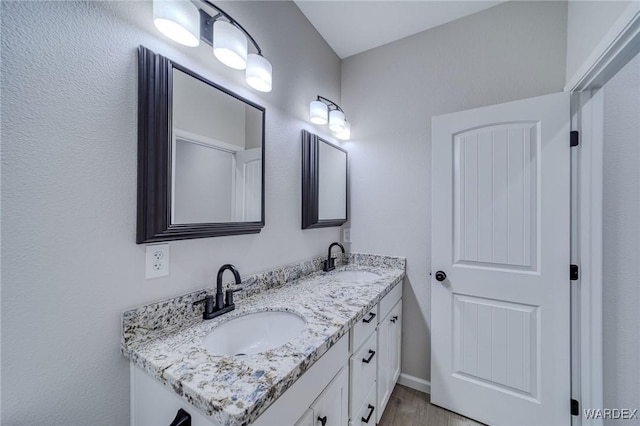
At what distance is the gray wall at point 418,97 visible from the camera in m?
1.54

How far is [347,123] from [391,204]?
2.60 feet

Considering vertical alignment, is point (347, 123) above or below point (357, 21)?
below

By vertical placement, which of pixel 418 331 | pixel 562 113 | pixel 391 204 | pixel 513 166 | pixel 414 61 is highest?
pixel 414 61

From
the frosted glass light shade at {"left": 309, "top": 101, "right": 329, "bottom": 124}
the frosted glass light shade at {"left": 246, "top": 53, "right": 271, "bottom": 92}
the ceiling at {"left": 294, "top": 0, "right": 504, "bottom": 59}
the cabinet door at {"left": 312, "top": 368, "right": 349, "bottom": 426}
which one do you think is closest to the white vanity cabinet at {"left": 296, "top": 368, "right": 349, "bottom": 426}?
the cabinet door at {"left": 312, "top": 368, "right": 349, "bottom": 426}

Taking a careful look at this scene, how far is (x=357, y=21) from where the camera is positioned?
1784mm

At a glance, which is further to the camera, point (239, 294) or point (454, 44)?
point (454, 44)

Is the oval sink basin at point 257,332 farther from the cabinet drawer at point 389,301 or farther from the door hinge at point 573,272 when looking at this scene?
the door hinge at point 573,272

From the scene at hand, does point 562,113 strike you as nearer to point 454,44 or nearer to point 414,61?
point 454,44

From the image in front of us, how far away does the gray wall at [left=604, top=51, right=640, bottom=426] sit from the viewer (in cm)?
110

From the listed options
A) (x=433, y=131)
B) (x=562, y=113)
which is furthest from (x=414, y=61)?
(x=562, y=113)

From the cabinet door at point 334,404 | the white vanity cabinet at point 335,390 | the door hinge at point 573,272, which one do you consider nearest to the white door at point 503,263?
the door hinge at point 573,272

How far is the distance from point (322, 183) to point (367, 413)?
1.40 metres

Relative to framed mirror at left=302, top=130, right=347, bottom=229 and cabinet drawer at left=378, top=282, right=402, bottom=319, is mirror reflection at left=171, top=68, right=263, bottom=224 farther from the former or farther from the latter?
cabinet drawer at left=378, top=282, right=402, bottom=319

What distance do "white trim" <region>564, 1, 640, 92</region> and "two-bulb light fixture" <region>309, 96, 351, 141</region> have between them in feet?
4.43
